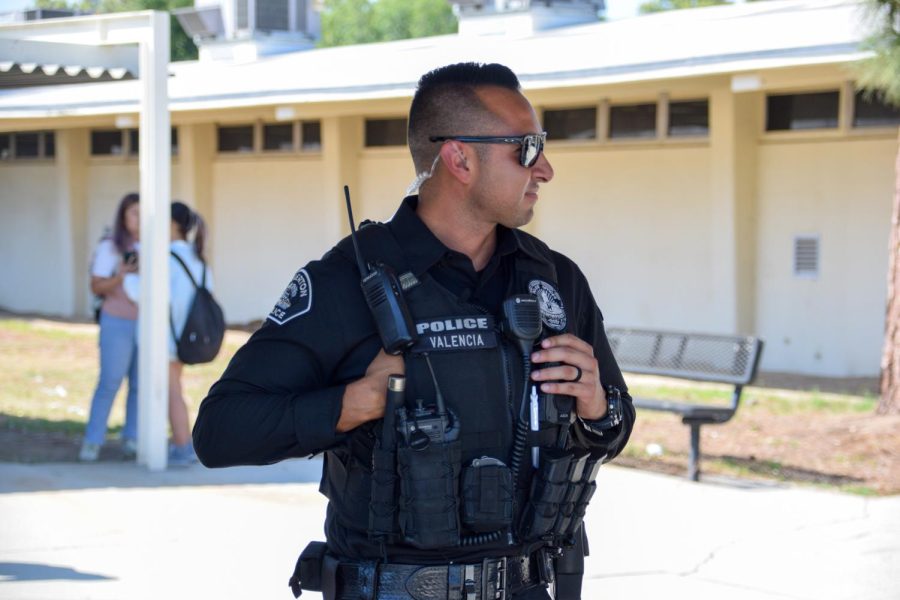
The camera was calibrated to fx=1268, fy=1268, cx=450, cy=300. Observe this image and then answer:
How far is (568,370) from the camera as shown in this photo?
2623 millimetres

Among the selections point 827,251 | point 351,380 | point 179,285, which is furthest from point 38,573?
point 827,251

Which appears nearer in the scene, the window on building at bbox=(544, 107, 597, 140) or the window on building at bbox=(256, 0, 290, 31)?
the window on building at bbox=(544, 107, 597, 140)

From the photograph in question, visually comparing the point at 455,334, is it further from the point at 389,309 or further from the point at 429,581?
the point at 429,581

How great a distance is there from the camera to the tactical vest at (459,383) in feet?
8.62

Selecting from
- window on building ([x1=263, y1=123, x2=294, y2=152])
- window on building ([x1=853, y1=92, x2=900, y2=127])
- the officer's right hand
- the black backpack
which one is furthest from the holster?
window on building ([x1=263, y1=123, x2=294, y2=152])

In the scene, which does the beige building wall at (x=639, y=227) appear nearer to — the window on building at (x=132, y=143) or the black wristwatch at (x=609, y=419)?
the window on building at (x=132, y=143)

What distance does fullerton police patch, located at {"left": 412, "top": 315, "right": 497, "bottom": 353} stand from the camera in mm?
2643

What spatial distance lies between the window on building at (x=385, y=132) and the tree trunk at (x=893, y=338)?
26.6ft

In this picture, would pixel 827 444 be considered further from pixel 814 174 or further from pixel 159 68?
pixel 159 68

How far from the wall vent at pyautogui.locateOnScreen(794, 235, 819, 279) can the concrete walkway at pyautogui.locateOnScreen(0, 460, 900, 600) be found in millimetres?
5377

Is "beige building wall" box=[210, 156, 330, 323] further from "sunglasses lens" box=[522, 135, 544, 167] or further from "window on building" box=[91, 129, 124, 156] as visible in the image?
"sunglasses lens" box=[522, 135, 544, 167]

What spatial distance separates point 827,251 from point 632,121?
8.60ft

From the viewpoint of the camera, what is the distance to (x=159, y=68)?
25.0ft

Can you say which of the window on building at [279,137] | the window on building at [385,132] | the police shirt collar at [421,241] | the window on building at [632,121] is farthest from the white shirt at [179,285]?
the window on building at [279,137]
